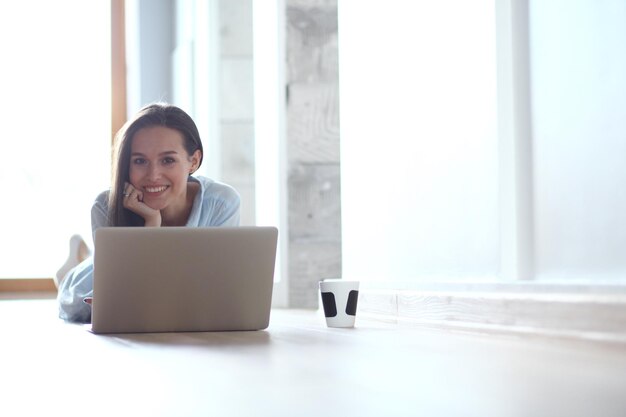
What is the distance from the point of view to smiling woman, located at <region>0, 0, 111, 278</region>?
6379 millimetres

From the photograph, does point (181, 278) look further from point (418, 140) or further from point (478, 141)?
point (418, 140)

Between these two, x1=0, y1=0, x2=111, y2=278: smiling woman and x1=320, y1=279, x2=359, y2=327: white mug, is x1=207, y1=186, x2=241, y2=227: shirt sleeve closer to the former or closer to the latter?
x1=320, y1=279, x2=359, y2=327: white mug

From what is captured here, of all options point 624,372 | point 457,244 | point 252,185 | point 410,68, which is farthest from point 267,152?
point 624,372

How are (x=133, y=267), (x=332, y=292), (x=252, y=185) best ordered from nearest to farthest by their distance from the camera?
(x=133, y=267) → (x=332, y=292) → (x=252, y=185)

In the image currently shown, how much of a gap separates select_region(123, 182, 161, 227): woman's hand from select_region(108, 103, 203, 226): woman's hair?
14mm

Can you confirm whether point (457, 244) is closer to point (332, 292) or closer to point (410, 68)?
point (332, 292)

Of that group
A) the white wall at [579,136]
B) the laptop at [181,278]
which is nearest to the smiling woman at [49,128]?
→ the laptop at [181,278]

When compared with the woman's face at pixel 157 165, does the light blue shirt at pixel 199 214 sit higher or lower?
lower

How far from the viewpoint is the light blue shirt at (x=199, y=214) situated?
274 cm

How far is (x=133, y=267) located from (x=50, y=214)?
451 cm

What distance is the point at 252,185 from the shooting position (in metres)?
5.15

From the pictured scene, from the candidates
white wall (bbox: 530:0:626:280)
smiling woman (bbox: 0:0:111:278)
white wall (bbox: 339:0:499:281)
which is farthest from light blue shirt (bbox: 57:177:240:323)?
smiling woman (bbox: 0:0:111:278)

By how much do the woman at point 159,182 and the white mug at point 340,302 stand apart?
1.78ft

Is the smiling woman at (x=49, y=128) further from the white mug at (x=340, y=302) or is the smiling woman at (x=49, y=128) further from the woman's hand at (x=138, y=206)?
the white mug at (x=340, y=302)
